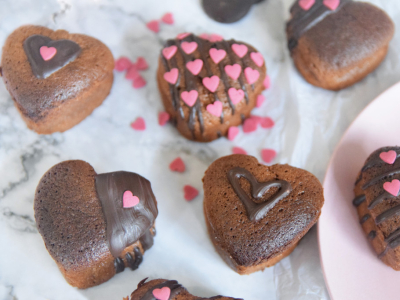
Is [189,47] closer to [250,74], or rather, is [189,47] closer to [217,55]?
[217,55]

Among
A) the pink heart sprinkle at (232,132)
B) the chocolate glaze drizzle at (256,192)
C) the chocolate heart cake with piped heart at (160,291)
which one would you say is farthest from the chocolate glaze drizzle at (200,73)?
the chocolate heart cake with piped heart at (160,291)

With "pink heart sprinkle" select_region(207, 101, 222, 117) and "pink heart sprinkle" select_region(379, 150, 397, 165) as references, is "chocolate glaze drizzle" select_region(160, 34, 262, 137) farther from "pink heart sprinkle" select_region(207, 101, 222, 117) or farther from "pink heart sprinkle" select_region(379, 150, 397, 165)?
"pink heart sprinkle" select_region(379, 150, 397, 165)

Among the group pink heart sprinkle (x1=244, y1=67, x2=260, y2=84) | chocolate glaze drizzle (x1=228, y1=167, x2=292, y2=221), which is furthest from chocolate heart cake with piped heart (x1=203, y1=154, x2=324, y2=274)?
pink heart sprinkle (x1=244, y1=67, x2=260, y2=84)

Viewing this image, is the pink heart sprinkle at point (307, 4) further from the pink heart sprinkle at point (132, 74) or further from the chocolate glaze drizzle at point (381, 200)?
the pink heart sprinkle at point (132, 74)

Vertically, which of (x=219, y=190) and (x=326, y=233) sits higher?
(x=219, y=190)

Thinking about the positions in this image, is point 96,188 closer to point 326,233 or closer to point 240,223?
point 240,223

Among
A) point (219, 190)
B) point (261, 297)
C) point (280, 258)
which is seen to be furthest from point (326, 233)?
point (219, 190)
